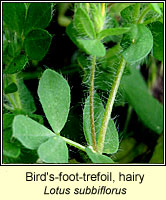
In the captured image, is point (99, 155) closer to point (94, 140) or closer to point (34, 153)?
point (94, 140)

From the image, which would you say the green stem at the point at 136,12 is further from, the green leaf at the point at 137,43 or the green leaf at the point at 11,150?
the green leaf at the point at 11,150

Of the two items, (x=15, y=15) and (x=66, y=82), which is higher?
(x=15, y=15)

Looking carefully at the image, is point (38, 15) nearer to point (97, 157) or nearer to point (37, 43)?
point (37, 43)

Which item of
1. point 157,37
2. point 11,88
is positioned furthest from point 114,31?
point 11,88

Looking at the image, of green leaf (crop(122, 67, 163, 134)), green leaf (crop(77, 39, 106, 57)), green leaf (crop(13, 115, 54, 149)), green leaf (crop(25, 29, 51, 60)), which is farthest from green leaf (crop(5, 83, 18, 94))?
green leaf (crop(122, 67, 163, 134))

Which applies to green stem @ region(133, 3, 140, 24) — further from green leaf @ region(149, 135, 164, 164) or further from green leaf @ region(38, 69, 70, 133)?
green leaf @ region(149, 135, 164, 164)

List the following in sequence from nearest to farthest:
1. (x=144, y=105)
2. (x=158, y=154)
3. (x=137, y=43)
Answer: (x=137, y=43) → (x=158, y=154) → (x=144, y=105)

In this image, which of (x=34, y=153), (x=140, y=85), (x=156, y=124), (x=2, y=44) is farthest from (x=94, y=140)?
(x=140, y=85)
